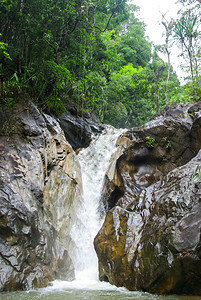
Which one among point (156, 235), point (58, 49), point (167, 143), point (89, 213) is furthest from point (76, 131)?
point (156, 235)

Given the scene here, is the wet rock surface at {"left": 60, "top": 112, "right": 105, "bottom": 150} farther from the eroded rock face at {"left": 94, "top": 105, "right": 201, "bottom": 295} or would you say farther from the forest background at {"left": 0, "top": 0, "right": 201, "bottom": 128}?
the eroded rock face at {"left": 94, "top": 105, "right": 201, "bottom": 295}

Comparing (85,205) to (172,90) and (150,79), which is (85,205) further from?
(172,90)

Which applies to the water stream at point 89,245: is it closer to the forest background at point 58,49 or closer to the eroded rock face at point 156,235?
the eroded rock face at point 156,235

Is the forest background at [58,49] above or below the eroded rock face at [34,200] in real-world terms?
above

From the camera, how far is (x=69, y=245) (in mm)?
7113

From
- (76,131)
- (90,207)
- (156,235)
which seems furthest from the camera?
(76,131)

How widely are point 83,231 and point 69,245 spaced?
86cm

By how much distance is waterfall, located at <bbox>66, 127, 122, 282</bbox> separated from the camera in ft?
23.1

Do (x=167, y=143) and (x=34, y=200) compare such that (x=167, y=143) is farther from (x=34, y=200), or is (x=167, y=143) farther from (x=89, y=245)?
(x=34, y=200)

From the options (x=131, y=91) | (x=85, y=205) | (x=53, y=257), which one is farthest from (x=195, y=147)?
(x=131, y=91)

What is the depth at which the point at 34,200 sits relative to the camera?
6074 millimetres

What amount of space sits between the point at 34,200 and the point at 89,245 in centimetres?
266

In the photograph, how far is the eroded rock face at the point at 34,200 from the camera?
5039 mm

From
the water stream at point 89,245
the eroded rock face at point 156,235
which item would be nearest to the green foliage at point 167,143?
the eroded rock face at point 156,235
